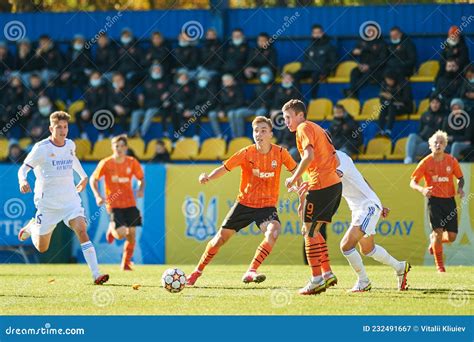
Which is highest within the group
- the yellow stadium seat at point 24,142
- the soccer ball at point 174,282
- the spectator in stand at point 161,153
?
the yellow stadium seat at point 24,142

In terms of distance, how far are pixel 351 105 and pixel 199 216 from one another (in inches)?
174

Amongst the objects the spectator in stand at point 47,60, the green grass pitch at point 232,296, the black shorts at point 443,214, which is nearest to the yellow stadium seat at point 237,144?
the spectator in stand at point 47,60

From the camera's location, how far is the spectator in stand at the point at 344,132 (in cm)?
2053

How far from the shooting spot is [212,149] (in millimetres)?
21969

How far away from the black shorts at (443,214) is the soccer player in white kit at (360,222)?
450cm

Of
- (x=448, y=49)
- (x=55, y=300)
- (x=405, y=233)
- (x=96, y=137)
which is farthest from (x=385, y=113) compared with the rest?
(x=55, y=300)

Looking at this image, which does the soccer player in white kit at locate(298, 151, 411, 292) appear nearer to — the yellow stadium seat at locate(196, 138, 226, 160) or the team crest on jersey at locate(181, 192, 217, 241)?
the team crest on jersey at locate(181, 192, 217, 241)

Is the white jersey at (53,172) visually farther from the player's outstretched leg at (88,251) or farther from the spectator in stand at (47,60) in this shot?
the spectator in stand at (47,60)

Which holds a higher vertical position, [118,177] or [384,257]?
[118,177]

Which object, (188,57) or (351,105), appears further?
(188,57)

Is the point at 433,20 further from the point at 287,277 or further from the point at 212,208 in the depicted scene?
the point at 287,277

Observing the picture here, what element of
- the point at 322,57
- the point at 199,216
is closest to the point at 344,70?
the point at 322,57

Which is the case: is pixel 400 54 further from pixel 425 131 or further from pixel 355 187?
pixel 355 187

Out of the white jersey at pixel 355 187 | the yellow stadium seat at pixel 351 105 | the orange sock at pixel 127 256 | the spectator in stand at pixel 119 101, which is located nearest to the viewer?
the white jersey at pixel 355 187
